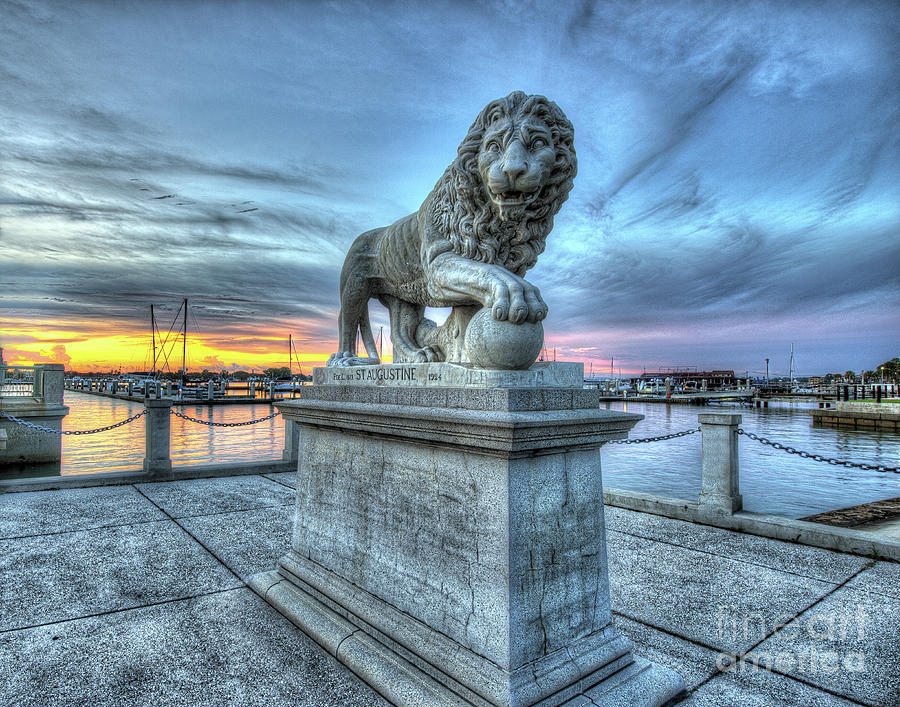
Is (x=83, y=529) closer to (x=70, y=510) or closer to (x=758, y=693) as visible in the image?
(x=70, y=510)

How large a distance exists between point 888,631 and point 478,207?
364 cm

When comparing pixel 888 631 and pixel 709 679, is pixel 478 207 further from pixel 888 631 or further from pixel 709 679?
pixel 888 631

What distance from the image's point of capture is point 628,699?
2.46 m

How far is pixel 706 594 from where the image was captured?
3.80 m

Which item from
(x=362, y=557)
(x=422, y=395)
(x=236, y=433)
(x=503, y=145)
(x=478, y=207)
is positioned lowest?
(x=236, y=433)

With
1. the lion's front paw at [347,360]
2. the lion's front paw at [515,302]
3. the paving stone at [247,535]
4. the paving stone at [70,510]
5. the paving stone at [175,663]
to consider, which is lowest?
the paving stone at [247,535]

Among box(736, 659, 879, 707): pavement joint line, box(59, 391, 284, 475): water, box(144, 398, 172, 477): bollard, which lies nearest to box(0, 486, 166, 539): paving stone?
box(144, 398, 172, 477): bollard

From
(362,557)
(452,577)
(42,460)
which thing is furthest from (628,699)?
(42,460)

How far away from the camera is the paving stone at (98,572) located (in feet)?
11.5

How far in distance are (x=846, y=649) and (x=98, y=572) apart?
5158 millimetres

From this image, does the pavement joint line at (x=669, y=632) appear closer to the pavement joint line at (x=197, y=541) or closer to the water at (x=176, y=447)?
the pavement joint line at (x=197, y=541)

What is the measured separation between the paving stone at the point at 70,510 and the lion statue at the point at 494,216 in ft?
13.7

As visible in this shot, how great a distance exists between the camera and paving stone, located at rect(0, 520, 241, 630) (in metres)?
3.51

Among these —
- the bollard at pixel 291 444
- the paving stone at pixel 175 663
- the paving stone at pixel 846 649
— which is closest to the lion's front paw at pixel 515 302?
the paving stone at pixel 175 663
